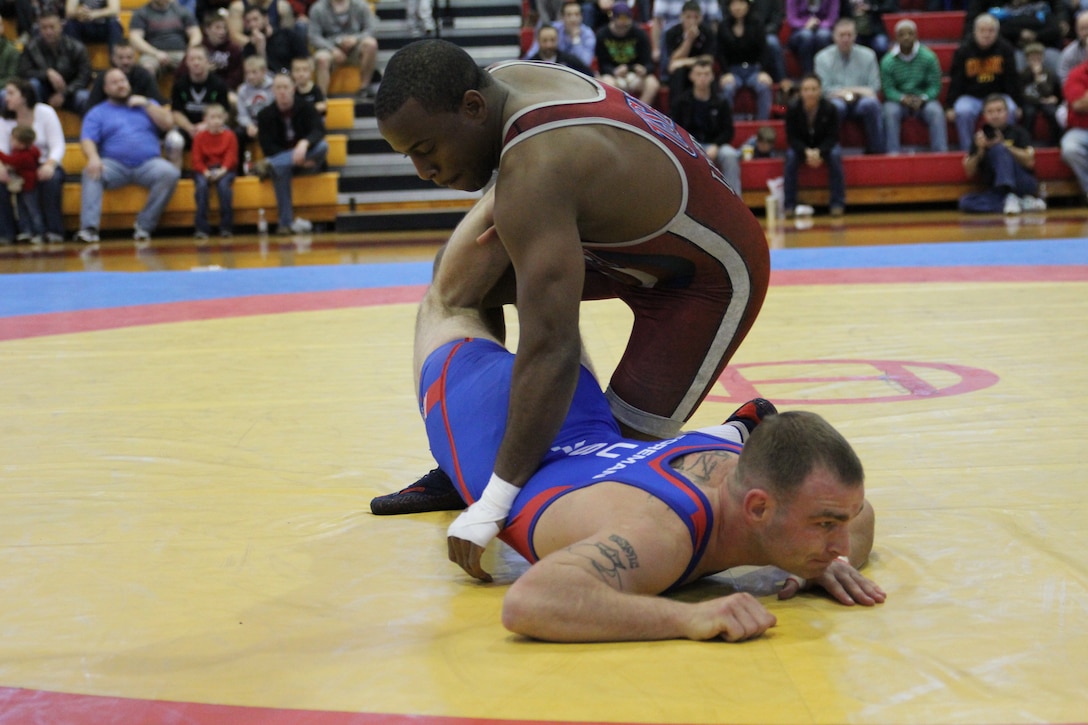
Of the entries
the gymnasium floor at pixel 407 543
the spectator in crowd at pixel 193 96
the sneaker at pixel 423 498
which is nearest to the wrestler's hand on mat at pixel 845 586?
the gymnasium floor at pixel 407 543

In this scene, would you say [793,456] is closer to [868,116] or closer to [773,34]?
[868,116]

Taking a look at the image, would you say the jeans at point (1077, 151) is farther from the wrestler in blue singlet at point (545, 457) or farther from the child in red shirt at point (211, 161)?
the wrestler in blue singlet at point (545, 457)

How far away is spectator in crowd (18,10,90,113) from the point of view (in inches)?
437

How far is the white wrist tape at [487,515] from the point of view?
2207mm

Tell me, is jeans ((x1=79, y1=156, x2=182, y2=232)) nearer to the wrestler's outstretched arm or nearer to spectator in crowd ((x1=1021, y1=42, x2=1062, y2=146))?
spectator in crowd ((x1=1021, y1=42, x2=1062, y2=146))

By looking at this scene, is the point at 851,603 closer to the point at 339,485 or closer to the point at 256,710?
the point at 256,710

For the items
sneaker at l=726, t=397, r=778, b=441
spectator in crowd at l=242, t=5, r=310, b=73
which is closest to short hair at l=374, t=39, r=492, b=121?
sneaker at l=726, t=397, r=778, b=441

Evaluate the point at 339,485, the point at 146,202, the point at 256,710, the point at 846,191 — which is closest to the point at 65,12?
the point at 146,202

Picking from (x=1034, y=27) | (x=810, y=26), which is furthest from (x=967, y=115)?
(x=810, y=26)

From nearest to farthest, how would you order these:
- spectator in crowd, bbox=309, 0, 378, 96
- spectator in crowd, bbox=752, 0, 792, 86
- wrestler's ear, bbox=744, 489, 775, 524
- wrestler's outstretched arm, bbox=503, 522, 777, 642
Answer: wrestler's outstretched arm, bbox=503, 522, 777, 642
wrestler's ear, bbox=744, 489, 775, 524
spectator in crowd, bbox=752, 0, 792, 86
spectator in crowd, bbox=309, 0, 378, 96

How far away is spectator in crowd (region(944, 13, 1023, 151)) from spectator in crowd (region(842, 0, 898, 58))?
0.85m

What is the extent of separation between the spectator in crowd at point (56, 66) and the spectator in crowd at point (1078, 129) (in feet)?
29.0

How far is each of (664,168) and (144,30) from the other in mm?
10581

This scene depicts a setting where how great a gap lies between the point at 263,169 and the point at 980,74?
254 inches
